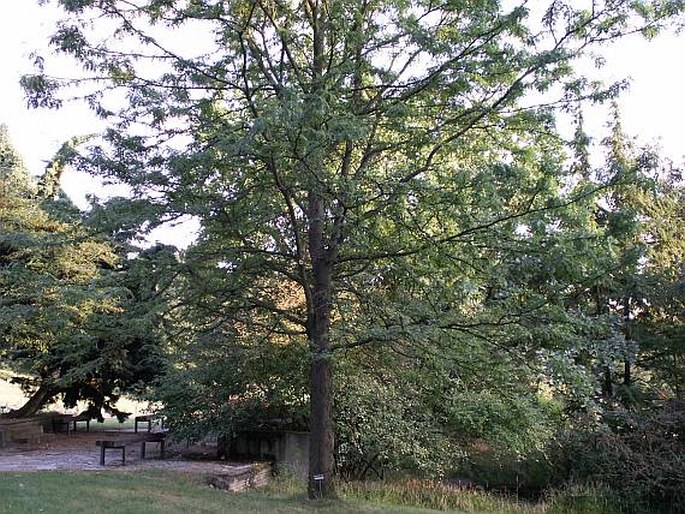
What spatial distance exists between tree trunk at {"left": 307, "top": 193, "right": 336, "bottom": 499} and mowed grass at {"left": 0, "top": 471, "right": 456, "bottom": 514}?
1.20 ft

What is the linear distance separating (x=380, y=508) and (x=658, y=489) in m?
7.87

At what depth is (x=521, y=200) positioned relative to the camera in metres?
7.85

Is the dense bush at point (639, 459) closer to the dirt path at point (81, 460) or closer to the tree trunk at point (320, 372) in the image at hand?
the tree trunk at point (320, 372)

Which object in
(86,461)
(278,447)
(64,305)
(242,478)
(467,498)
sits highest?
(64,305)

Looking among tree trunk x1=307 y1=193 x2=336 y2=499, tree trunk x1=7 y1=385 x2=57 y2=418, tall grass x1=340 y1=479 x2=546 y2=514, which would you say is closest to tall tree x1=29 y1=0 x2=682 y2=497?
tree trunk x1=307 y1=193 x2=336 y2=499

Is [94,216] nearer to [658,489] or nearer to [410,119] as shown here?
[410,119]

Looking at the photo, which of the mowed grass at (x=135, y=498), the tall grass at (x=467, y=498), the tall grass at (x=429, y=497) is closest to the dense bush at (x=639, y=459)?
the tall grass at (x=467, y=498)

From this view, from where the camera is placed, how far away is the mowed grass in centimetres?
752

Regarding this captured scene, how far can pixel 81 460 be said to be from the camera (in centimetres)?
1328

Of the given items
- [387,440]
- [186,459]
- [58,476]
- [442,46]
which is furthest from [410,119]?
[186,459]

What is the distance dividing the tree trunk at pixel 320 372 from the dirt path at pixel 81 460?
2.90 metres

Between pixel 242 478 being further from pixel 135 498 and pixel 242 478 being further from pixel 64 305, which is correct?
pixel 64 305

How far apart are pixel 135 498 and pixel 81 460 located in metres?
5.84

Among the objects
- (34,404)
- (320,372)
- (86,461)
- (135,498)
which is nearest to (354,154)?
(320,372)
